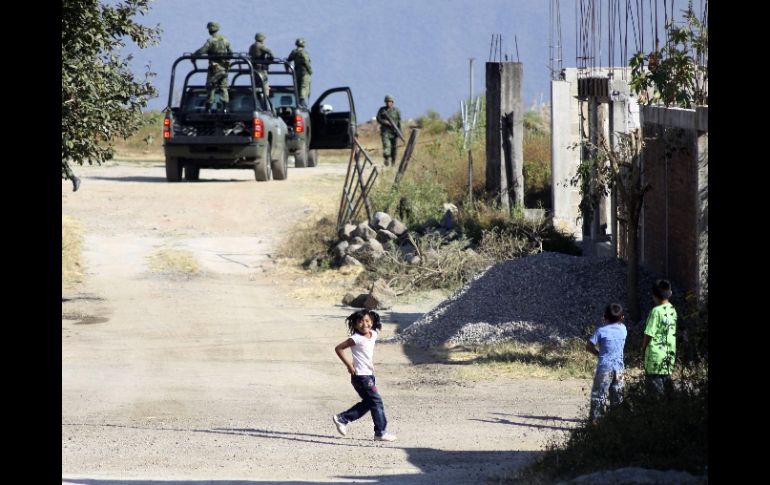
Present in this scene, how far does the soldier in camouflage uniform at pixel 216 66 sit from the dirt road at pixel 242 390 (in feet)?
12.9

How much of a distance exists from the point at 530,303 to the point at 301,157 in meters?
18.2

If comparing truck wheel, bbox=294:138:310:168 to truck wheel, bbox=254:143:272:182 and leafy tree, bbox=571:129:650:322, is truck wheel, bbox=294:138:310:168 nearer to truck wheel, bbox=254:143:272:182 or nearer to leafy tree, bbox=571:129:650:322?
truck wheel, bbox=254:143:272:182

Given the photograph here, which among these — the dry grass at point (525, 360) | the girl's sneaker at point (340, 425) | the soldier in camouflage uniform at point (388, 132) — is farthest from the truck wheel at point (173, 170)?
the girl's sneaker at point (340, 425)

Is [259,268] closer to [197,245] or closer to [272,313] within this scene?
[197,245]

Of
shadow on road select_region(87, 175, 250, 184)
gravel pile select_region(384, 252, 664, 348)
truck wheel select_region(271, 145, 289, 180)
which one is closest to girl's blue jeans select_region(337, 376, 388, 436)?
gravel pile select_region(384, 252, 664, 348)

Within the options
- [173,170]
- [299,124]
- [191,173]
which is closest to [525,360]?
[173,170]

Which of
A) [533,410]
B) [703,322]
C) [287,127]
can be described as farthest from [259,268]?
[703,322]

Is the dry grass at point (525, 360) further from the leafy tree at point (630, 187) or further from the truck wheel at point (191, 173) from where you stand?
the truck wheel at point (191, 173)

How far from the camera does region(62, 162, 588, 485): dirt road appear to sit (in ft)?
31.2

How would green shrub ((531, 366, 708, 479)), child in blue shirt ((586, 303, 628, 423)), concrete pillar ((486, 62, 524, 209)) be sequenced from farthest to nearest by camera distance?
concrete pillar ((486, 62, 524, 209)), child in blue shirt ((586, 303, 628, 423)), green shrub ((531, 366, 708, 479))

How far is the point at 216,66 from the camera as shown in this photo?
27297 mm

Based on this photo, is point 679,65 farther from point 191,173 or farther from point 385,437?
point 191,173

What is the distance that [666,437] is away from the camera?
808 cm

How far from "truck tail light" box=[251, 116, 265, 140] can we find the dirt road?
127 inches
